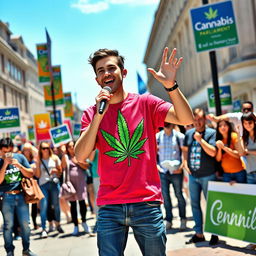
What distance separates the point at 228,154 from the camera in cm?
614

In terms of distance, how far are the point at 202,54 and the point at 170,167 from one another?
30396mm

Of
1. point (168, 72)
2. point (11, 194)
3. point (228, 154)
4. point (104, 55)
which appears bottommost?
point (11, 194)

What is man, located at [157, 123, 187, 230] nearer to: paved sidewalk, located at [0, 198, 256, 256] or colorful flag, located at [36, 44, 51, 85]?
paved sidewalk, located at [0, 198, 256, 256]

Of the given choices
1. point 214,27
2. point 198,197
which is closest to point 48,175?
point 198,197

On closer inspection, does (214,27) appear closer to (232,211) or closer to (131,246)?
(232,211)

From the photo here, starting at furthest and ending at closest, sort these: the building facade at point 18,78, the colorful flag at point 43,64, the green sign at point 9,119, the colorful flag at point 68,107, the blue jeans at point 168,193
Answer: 1. the building facade at point 18,78
2. the colorful flag at point 68,107
3. the colorful flag at point 43,64
4. the green sign at point 9,119
5. the blue jeans at point 168,193

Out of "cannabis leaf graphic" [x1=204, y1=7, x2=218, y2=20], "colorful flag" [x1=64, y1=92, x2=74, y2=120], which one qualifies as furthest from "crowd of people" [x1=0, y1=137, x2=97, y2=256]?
"colorful flag" [x1=64, y1=92, x2=74, y2=120]

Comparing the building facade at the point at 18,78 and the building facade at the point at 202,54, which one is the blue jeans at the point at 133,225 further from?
the building facade at the point at 18,78

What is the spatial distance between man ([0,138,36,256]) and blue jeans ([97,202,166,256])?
12.1 feet

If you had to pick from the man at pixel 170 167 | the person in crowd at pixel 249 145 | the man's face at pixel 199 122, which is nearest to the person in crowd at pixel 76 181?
the man at pixel 170 167

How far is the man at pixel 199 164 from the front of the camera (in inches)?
245

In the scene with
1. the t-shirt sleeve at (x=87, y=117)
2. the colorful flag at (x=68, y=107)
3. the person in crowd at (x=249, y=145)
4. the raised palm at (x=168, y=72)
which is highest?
the colorful flag at (x=68, y=107)

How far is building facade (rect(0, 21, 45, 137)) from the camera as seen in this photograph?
52.0m

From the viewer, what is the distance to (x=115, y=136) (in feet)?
9.06
